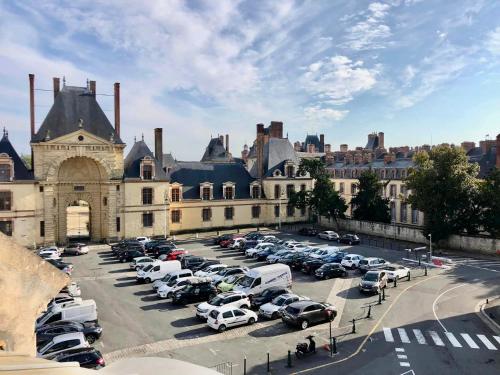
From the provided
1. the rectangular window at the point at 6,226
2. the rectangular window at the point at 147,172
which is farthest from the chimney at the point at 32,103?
the rectangular window at the point at 147,172

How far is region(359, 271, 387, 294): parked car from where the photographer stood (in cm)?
2993

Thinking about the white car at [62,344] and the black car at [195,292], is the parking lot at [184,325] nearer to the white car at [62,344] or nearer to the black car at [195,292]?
the black car at [195,292]

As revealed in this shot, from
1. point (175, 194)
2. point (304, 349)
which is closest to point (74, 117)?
point (175, 194)

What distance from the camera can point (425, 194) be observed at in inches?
1821

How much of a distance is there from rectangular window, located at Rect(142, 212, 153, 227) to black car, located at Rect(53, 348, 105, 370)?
3530 centimetres

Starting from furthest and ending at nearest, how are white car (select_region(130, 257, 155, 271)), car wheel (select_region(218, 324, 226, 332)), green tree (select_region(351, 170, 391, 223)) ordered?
green tree (select_region(351, 170, 391, 223)), white car (select_region(130, 257, 155, 271)), car wheel (select_region(218, 324, 226, 332))

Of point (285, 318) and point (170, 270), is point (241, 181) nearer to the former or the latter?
point (170, 270)

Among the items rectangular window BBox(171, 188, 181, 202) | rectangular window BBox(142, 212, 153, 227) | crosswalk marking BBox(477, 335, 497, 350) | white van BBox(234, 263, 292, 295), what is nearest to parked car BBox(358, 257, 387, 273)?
white van BBox(234, 263, 292, 295)

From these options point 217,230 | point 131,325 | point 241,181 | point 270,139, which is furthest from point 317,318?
point 270,139

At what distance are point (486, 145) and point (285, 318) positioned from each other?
53.4m

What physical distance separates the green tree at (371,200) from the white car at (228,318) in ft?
123

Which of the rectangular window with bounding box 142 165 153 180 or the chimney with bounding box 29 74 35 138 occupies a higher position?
the chimney with bounding box 29 74 35 138

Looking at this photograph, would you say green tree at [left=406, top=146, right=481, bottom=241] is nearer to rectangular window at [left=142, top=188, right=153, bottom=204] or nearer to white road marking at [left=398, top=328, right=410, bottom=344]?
white road marking at [left=398, top=328, right=410, bottom=344]

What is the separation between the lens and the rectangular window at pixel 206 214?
58.8m
